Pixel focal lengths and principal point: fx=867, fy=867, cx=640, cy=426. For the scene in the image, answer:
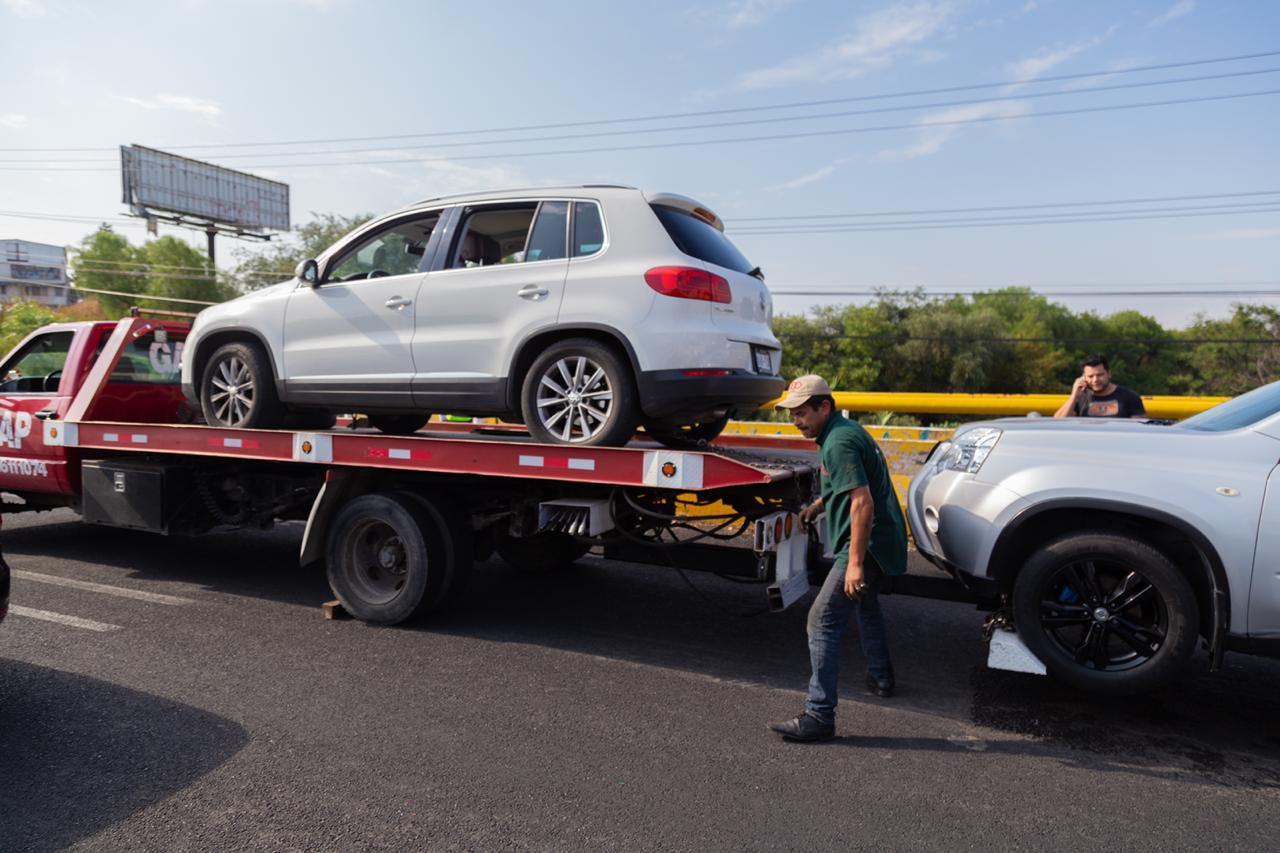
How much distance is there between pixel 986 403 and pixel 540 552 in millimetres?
7011

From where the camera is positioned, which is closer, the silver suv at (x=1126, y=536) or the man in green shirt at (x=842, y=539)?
the silver suv at (x=1126, y=536)

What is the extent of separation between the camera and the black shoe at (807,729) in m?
3.79

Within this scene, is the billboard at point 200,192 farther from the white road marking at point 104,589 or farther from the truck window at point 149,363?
the white road marking at point 104,589

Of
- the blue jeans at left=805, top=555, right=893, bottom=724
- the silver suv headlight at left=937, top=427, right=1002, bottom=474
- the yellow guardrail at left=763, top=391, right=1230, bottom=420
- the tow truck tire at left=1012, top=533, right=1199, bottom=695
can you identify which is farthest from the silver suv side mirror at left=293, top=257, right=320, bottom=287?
the yellow guardrail at left=763, top=391, right=1230, bottom=420

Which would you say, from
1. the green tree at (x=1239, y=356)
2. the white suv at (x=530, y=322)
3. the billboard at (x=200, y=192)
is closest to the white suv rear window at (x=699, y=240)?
the white suv at (x=530, y=322)

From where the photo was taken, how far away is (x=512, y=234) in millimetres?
5672

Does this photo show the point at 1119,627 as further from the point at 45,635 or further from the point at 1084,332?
the point at 1084,332

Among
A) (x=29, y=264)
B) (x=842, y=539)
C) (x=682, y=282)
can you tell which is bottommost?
(x=842, y=539)

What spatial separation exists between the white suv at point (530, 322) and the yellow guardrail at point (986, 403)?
5998 millimetres

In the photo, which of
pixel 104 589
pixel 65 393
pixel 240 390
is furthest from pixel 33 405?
pixel 240 390

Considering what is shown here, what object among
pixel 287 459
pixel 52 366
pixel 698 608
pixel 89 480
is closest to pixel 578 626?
pixel 698 608

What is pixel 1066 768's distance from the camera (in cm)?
362

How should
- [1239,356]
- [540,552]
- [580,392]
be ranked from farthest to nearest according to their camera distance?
[1239,356]
[540,552]
[580,392]

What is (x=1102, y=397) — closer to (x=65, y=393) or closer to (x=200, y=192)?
(x=65, y=393)
